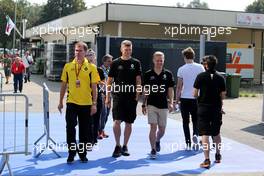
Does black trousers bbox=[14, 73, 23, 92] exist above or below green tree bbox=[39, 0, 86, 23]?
below

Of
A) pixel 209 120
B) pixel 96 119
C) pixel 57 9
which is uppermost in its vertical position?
pixel 57 9

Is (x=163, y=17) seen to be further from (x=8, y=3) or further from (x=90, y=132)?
(x=8, y=3)

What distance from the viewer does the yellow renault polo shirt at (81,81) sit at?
822 centimetres

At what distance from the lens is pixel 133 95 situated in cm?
888

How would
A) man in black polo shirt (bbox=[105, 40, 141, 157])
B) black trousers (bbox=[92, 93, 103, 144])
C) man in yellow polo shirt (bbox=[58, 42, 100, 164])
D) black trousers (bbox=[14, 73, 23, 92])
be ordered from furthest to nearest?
black trousers (bbox=[14, 73, 23, 92]), black trousers (bbox=[92, 93, 103, 144]), man in black polo shirt (bbox=[105, 40, 141, 157]), man in yellow polo shirt (bbox=[58, 42, 100, 164])

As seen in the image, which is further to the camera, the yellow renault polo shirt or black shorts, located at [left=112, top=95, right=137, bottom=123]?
black shorts, located at [left=112, top=95, right=137, bottom=123]

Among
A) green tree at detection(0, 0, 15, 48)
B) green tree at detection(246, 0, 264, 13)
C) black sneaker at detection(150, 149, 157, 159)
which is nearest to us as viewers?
black sneaker at detection(150, 149, 157, 159)

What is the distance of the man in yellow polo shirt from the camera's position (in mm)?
8212

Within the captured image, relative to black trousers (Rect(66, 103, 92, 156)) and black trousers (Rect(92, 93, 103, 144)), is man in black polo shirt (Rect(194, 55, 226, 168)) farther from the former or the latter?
black trousers (Rect(92, 93, 103, 144))

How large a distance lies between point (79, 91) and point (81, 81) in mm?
166

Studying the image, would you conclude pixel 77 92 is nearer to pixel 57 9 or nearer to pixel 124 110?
pixel 124 110

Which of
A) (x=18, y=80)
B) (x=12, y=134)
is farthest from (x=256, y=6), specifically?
(x=12, y=134)

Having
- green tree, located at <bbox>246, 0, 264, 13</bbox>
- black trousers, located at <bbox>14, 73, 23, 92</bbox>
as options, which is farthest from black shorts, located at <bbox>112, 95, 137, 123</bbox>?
green tree, located at <bbox>246, 0, 264, 13</bbox>

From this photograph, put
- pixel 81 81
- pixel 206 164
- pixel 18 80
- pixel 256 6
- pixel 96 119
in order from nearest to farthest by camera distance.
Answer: pixel 81 81 < pixel 206 164 < pixel 96 119 < pixel 18 80 < pixel 256 6
